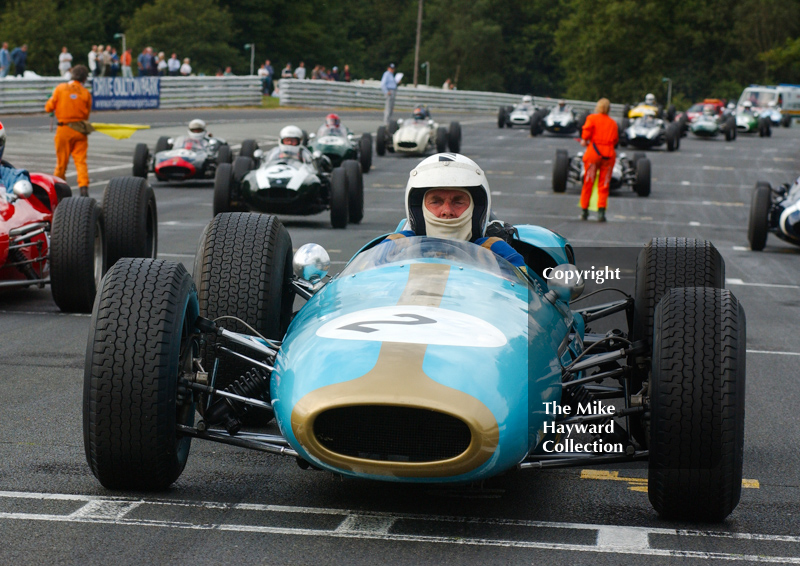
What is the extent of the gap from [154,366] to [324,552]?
108cm

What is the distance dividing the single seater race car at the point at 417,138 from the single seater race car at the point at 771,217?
1773 cm

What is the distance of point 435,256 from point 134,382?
1.51 meters

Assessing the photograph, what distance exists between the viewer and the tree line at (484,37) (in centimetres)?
7856

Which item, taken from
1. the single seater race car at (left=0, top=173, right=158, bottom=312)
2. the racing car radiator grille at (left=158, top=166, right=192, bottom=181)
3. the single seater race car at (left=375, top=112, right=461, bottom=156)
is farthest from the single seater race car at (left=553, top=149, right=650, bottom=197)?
the single seater race car at (left=0, top=173, right=158, bottom=312)

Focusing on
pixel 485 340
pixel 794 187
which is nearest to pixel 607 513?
pixel 485 340

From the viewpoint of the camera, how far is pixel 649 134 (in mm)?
39094

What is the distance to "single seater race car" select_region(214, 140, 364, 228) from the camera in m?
17.5

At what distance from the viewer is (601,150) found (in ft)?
63.5

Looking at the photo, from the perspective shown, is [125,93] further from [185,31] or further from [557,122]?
[185,31]

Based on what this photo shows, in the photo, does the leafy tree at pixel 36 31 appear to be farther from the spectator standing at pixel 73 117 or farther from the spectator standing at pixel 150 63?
the spectator standing at pixel 73 117

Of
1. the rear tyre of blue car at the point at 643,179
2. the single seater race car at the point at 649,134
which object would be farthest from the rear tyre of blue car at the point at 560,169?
the single seater race car at the point at 649,134

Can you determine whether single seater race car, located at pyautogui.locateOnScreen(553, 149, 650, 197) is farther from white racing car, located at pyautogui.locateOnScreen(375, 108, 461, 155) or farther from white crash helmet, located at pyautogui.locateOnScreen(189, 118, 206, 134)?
white racing car, located at pyautogui.locateOnScreen(375, 108, 461, 155)

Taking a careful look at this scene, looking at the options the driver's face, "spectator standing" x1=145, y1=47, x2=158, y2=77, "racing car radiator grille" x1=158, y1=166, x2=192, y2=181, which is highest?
"spectator standing" x1=145, y1=47, x2=158, y2=77

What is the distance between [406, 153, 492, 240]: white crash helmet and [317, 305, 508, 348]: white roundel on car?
139 cm
